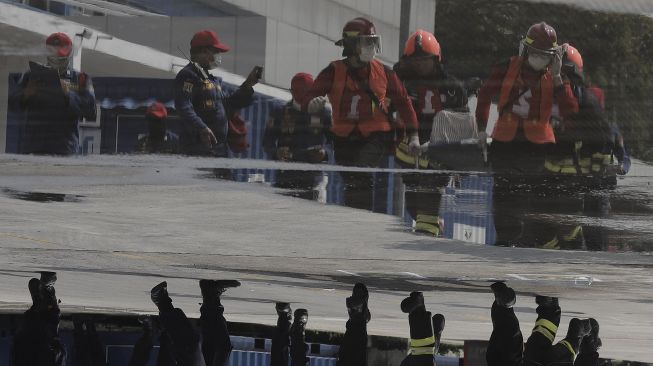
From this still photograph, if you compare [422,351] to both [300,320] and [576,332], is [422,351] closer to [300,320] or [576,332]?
[576,332]

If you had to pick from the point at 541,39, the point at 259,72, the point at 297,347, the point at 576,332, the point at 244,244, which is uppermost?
the point at 541,39

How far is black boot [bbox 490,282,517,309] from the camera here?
7.59 m

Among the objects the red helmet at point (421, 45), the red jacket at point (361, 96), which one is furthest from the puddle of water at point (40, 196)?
the red helmet at point (421, 45)

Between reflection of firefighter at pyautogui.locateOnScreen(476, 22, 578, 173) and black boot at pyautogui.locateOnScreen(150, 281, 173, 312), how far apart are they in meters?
5.13

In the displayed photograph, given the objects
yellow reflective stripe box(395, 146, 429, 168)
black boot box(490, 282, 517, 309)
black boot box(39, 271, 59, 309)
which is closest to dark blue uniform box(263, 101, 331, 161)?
yellow reflective stripe box(395, 146, 429, 168)

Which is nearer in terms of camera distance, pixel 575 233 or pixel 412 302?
pixel 575 233

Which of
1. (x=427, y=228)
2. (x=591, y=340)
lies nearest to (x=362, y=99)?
(x=427, y=228)

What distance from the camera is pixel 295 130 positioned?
135 inches

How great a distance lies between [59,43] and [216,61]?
0.42m

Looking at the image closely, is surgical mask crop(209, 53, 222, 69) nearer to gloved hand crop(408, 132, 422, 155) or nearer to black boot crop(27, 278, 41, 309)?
gloved hand crop(408, 132, 422, 155)

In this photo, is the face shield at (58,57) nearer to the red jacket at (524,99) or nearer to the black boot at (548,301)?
the red jacket at (524,99)

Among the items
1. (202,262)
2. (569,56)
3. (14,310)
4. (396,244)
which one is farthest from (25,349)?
(569,56)

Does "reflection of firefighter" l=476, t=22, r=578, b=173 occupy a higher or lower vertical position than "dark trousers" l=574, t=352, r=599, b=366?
higher

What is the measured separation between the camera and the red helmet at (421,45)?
125 inches
